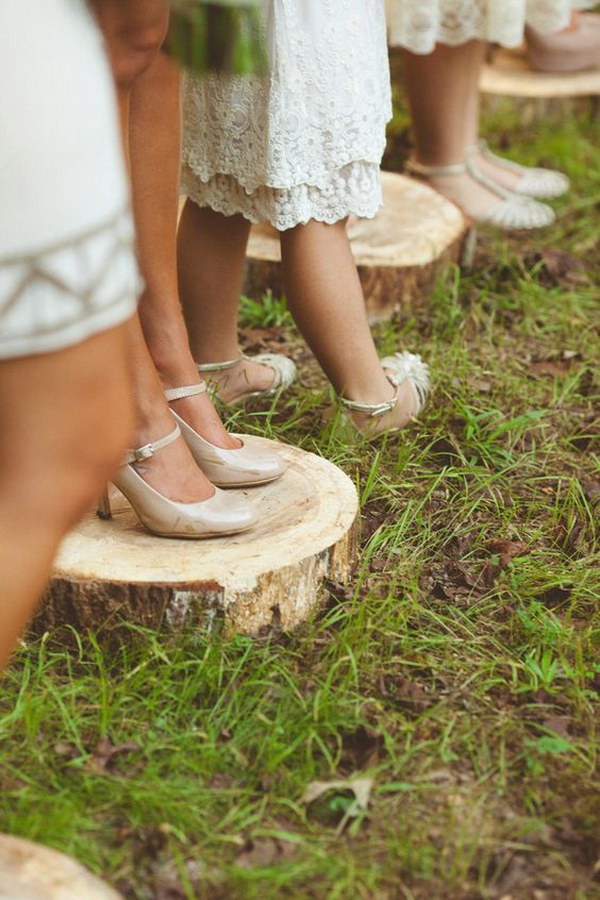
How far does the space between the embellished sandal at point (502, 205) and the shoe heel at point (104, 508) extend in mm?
2113

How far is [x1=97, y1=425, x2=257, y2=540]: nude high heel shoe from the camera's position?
1924mm

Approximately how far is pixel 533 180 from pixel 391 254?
1080mm

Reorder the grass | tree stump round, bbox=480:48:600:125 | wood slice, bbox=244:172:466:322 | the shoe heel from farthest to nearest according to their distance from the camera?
tree stump round, bbox=480:48:600:125, wood slice, bbox=244:172:466:322, the shoe heel, the grass

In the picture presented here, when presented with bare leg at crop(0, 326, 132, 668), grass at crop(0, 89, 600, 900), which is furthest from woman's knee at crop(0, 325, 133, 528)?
grass at crop(0, 89, 600, 900)

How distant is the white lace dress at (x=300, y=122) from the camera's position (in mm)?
2188

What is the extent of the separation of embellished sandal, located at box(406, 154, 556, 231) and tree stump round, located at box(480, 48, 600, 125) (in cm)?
95

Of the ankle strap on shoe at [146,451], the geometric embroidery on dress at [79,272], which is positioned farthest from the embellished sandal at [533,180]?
the geometric embroidery on dress at [79,272]

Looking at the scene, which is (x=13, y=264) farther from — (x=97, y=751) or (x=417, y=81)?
(x=417, y=81)

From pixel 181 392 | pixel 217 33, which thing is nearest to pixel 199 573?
pixel 181 392

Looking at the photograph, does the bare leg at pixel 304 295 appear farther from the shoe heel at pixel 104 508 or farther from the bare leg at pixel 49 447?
the bare leg at pixel 49 447

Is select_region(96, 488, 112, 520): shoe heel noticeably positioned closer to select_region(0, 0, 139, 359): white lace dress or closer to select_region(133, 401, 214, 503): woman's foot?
select_region(133, 401, 214, 503): woman's foot

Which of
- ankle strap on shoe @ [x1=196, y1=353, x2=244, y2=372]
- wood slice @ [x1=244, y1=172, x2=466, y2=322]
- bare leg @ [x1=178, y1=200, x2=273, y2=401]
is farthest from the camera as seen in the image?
wood slice @ [x1=244, y1=172, x2=466, y2=322]

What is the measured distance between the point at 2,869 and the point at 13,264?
2.36 ft

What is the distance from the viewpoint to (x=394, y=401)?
2.58 metres
